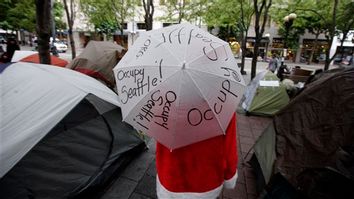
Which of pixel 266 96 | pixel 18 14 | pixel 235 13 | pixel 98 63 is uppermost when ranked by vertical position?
pixel 235 13

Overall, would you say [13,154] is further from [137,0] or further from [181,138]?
[137,0]

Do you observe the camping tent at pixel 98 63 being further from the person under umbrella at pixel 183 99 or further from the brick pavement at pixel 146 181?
the person under umbrella at pixel 183 99

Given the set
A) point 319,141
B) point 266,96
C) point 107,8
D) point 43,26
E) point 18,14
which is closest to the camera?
point 319,141

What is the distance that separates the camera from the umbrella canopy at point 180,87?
1.56m

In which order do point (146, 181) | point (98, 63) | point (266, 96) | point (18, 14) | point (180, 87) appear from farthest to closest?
point (18, 14) < point (98, 63) < point (266, 96) < point (146, 181) < point (180, 87)

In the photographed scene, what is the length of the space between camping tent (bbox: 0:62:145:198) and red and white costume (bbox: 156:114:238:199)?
1324 mm

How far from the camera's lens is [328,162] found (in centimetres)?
221

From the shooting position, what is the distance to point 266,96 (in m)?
6.52

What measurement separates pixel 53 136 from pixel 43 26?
2.36m

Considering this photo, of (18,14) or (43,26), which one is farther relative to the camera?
(18,14)

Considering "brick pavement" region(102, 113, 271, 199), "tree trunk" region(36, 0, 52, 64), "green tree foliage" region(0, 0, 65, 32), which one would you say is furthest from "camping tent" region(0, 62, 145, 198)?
"green tree foliage" region(0, 0, 65, 32)

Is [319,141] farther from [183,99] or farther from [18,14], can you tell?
[18,14]

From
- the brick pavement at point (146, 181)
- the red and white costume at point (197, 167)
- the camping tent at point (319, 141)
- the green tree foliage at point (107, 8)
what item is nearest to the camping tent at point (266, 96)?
the brick pavement at point (146, 181)

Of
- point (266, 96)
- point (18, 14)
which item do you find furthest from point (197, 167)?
point (18, 14)
